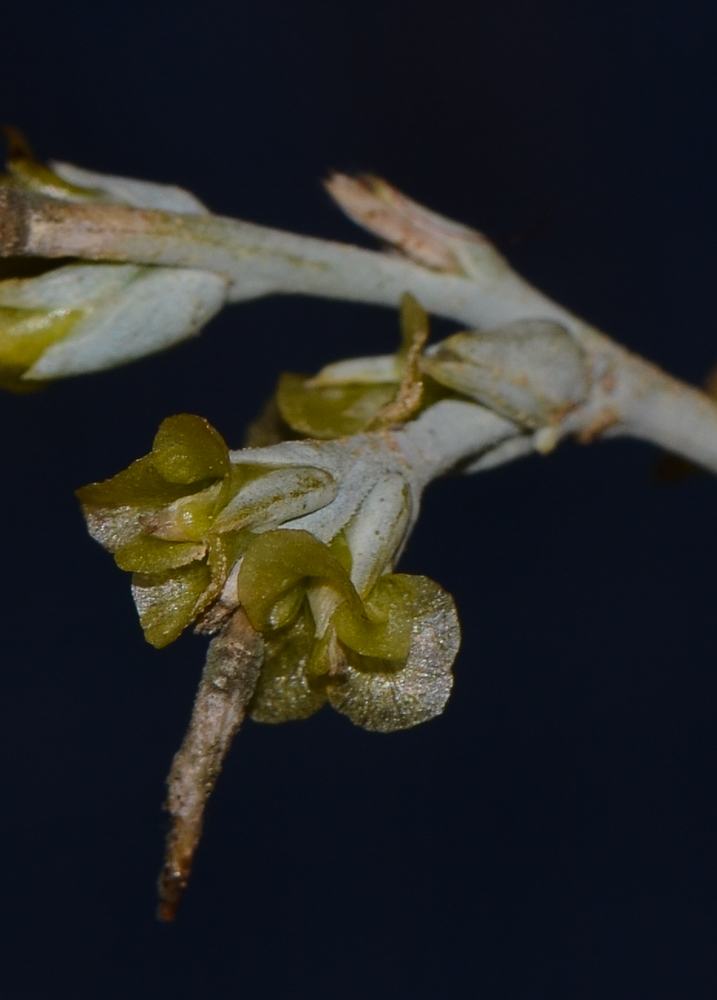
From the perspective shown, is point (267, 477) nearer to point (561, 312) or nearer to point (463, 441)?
point (463, 441)

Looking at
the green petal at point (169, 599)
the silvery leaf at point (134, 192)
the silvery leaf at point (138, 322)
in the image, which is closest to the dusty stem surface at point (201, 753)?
the green petal at point (169, 599)

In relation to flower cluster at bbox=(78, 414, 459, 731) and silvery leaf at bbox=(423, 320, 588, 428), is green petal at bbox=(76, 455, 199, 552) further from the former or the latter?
silvery leaf at bbox=(423, 320, 588, 428)

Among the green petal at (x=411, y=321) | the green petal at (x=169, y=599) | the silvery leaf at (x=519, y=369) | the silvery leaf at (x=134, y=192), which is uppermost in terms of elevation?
the silvery leaf at (x=134, y=192)

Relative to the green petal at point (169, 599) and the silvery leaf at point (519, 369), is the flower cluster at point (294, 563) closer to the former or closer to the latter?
the green petal at point (169, 599)

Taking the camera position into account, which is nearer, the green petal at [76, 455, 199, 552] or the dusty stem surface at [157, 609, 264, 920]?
the dusty stem surface at [157, 609, 264, 920]

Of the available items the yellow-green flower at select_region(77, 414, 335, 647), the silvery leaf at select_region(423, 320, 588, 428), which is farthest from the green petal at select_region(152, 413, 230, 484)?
the silvery leaf at select_region(423, 320, 588, 428)

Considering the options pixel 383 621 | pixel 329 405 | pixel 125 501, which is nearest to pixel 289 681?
pixel 383 621
